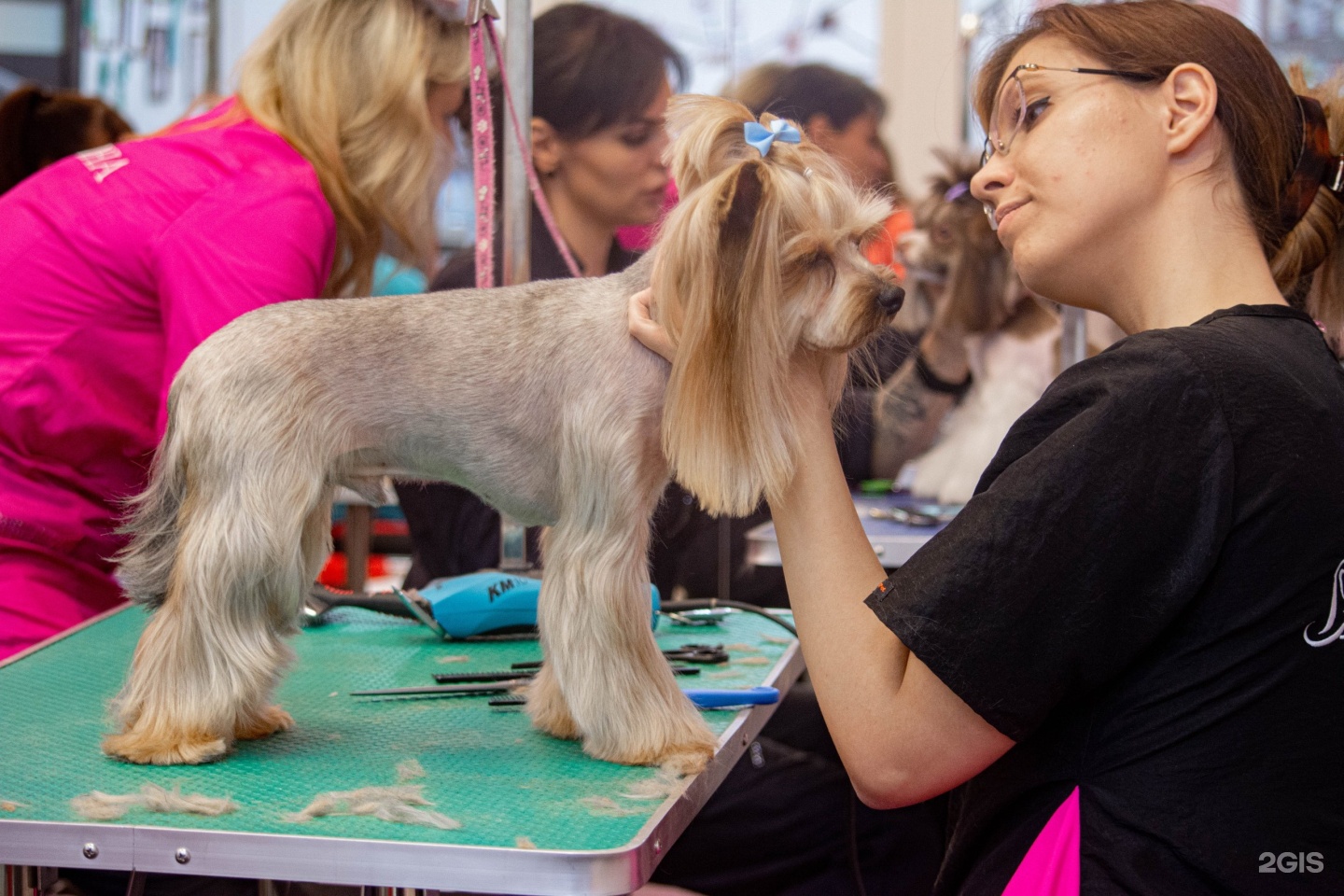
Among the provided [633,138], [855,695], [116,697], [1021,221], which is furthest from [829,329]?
[633,138]

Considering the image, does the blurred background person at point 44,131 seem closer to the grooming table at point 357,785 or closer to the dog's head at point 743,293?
the grooming table at point 357,785

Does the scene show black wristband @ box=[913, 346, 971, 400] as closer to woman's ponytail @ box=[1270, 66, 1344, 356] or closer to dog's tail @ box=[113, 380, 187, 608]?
woman's ponytail @ box=[1270, 66, 1344, 356]

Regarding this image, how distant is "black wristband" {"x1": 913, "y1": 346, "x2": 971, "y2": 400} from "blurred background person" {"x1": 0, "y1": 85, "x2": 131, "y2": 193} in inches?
92.3

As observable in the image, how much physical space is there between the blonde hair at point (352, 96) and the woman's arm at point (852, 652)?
75cm

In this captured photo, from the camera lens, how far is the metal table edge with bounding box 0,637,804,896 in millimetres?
988

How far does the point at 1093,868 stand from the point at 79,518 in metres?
1.53

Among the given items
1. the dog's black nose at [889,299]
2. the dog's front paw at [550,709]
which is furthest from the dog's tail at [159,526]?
the dog's black nose at [889,299]

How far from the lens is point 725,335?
1.17 m

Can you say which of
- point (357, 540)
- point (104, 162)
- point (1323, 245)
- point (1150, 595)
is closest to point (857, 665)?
point (1150, 595)

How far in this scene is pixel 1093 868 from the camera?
98 centimetres

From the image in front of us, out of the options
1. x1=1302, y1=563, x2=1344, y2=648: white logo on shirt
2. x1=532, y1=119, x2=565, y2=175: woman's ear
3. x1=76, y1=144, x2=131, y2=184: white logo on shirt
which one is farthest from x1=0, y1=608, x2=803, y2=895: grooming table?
x1=532, y1=119, x2=565, y2=175: woman's ear

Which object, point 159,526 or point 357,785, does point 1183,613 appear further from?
point 159,526

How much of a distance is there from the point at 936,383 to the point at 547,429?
2562 millimetres

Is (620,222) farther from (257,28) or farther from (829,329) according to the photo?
(257,28)
